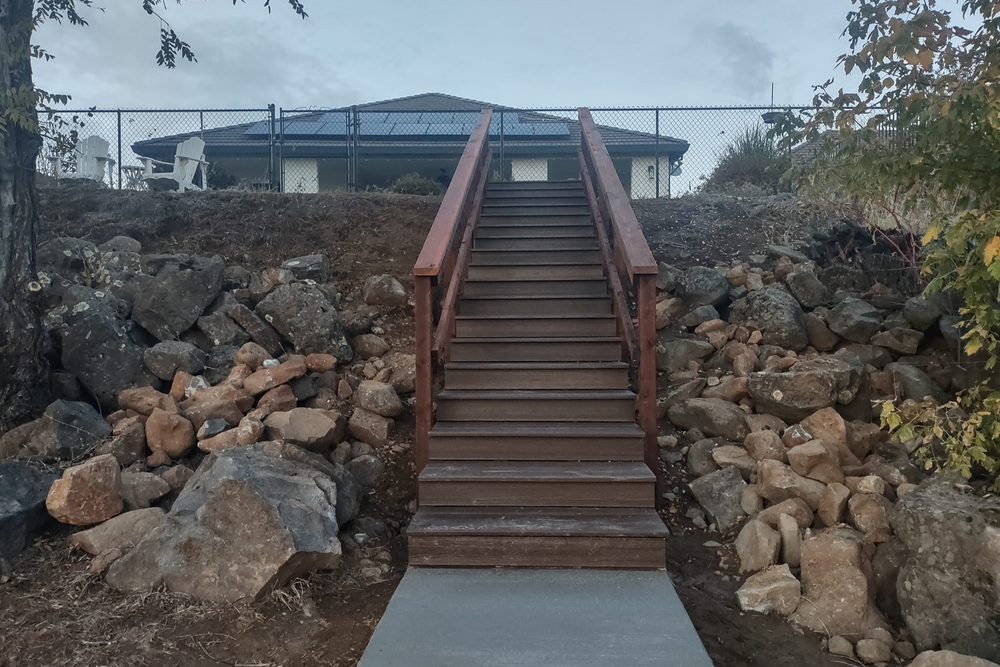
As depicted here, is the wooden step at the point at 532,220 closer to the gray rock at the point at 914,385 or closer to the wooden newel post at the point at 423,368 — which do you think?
the wooden newel post at the point at 423,368

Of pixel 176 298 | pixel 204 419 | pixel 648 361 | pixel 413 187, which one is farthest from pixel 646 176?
pixel 204 419

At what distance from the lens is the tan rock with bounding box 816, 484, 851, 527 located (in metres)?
3.74

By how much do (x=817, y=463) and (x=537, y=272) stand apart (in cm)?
280

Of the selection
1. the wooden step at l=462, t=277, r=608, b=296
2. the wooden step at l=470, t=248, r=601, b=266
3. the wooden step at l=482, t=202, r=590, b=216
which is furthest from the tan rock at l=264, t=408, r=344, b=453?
the wooden step at l=482, t=202, r=590, b=216

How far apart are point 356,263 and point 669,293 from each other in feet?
10.6

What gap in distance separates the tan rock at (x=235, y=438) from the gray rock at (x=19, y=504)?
845mm

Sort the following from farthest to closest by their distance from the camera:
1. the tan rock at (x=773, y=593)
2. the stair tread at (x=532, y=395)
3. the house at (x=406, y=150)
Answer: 1. the house at (x=406, y=150)
2. the stair tread at (x=532, y=395)
3. the tan rock at (x=773, y=593)

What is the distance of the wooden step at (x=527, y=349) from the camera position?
16.7 feet

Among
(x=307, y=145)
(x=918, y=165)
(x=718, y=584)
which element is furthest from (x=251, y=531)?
(x=307, y=145)

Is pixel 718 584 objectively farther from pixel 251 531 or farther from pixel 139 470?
pixel 139 470

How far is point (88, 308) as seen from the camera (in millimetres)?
5367

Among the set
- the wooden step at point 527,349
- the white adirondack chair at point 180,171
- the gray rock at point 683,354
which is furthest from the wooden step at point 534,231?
the white adirondack chair at point 180,171

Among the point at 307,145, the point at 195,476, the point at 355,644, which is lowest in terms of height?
the point at 355,644

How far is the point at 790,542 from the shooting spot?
366cm
